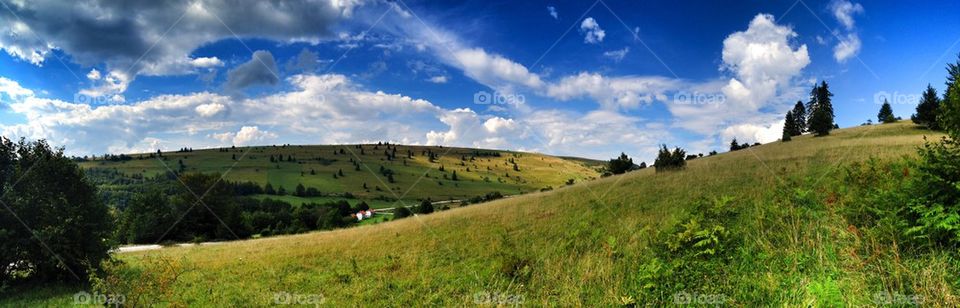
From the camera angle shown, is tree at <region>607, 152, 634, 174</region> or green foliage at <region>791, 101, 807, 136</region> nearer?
tree at <region>607, 152, 634, 174</region>

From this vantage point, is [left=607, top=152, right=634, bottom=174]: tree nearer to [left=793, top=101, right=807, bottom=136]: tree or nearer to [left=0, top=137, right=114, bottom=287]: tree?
[left=793, top=101, right=807, bottom=136]: tree

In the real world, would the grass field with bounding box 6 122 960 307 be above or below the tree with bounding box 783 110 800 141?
below

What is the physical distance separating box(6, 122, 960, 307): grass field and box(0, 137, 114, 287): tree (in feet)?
5.08

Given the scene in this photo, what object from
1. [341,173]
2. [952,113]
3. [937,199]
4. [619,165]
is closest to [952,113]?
[952,113]

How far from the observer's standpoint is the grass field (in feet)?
22.3

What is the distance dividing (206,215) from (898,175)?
82166 mm

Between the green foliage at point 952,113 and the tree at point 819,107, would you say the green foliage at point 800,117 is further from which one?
the green foliage at point 952,113

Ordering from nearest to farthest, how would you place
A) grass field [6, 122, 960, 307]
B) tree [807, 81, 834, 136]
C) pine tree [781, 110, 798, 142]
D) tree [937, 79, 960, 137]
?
grass field [6, 122, 960, 307]
tree [937, 79, 960, 137]
tree [807, 81, 834, 136]
pine tree [781, 110, 798, 142]

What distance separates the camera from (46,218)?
1688 cm

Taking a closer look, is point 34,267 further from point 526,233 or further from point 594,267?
point 594,267

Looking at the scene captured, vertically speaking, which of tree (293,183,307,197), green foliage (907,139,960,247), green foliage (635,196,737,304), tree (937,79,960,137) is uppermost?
tree (937,79,960,137)

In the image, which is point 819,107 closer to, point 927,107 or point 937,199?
point 927,107

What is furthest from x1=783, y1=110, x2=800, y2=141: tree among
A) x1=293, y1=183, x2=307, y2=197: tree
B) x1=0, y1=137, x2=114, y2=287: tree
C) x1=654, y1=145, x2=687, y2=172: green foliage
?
x1=293, y1=183, x2=307, y2=197: tree

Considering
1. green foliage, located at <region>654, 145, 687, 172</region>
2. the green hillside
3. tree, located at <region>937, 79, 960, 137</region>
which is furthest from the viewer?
the green hillside
